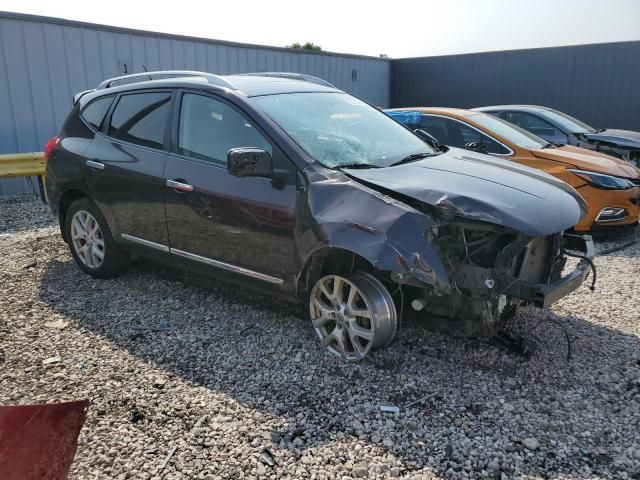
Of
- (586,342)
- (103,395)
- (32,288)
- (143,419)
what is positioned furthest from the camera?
(32,288)

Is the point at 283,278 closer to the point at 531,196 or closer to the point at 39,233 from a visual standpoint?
the point at 531,196

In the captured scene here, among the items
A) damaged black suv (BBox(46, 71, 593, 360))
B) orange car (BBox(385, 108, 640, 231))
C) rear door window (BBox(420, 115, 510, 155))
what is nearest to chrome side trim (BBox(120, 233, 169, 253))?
damaged black suv (BBox(46, 71, 593, 360))

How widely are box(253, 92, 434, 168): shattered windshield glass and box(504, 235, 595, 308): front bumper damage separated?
4.12 ft

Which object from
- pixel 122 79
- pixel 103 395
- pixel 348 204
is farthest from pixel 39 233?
pixel 348 204

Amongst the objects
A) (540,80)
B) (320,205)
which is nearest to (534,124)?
(320,205)

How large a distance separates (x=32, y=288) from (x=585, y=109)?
1523 centimetres

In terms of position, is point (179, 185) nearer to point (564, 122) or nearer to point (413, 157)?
point (413, 157)

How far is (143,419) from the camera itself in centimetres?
285

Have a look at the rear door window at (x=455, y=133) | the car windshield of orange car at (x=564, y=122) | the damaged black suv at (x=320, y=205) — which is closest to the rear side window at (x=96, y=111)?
the damaged black suv at (x=320, y=205)

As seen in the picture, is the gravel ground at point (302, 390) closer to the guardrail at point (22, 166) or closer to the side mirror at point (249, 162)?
the side mirror at point (249, 162)

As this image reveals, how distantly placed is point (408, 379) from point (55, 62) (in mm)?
9521

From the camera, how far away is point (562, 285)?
3.12m

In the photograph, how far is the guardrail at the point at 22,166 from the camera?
27.7 ft

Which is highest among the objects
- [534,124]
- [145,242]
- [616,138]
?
[534,124]
